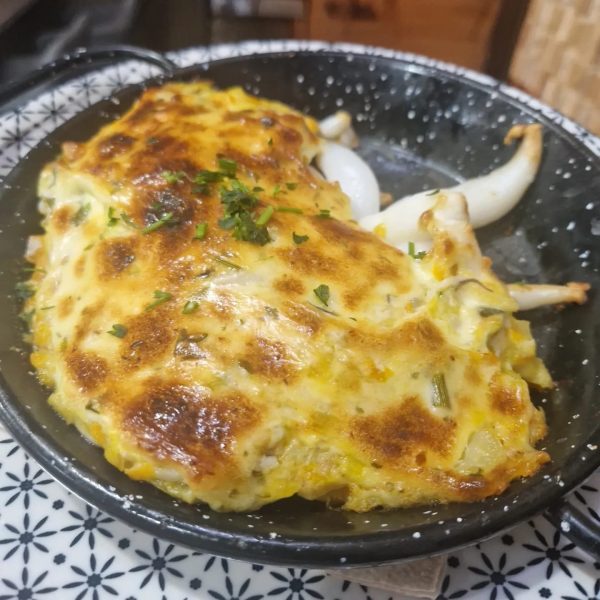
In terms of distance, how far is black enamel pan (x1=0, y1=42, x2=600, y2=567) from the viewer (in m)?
1.12

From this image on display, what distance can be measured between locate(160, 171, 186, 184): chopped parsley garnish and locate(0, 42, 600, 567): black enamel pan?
1.58ft

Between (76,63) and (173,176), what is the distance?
1025mm

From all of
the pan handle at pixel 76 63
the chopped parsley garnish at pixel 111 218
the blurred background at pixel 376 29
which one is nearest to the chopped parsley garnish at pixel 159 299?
the chopped parsley garnish at pixel 111 218

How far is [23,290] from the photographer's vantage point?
5.26 feet

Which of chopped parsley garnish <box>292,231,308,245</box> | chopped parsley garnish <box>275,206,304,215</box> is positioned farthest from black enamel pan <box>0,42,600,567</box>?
chopped parsley garnish <box>275,206,304,215</box>

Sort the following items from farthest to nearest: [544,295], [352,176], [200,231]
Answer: [352,176] → [544,295] → [200,231]

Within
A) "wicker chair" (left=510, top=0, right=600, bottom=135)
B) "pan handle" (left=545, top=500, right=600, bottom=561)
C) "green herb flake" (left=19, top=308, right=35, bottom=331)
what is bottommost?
"pan handle" (left=545, top=500, right=600, bottom=561)

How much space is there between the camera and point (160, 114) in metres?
1.83

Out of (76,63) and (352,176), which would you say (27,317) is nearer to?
(352,176)

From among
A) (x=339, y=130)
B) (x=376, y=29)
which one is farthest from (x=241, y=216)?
(x=376, y=29)

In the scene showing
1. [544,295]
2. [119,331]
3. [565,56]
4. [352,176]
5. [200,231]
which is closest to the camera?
[119,331]

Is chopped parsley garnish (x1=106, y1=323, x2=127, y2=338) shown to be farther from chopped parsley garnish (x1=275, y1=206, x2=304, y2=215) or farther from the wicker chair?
the wicker chair

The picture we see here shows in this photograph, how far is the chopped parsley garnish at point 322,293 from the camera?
4.48 ft

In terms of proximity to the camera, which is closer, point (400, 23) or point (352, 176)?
point (352, 176)
